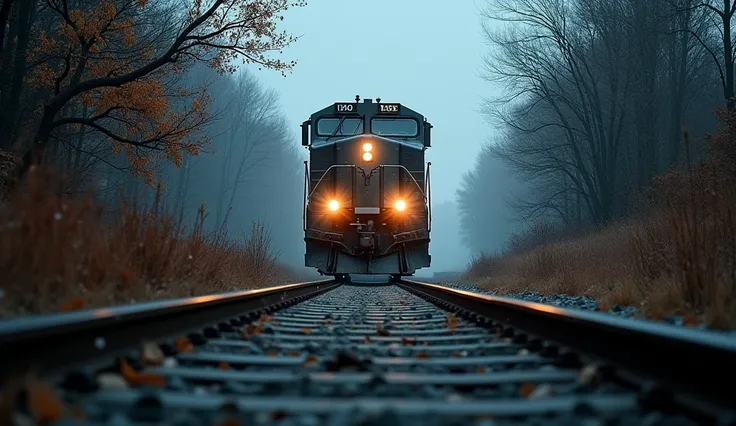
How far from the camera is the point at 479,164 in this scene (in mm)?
82688

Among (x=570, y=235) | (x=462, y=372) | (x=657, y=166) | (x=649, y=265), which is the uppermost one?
(x=657, y=166)

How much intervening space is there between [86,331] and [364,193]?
1080 centimetres

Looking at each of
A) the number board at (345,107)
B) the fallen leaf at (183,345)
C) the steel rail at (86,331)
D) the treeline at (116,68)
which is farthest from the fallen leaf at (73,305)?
the number board at (345,107)

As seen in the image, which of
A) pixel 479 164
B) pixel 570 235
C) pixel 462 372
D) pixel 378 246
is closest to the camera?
pixel 462 372

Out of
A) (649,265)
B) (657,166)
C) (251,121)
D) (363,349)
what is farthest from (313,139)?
(251,121)

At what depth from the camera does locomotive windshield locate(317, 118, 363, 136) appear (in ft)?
44.9

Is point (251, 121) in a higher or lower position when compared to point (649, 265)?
higher

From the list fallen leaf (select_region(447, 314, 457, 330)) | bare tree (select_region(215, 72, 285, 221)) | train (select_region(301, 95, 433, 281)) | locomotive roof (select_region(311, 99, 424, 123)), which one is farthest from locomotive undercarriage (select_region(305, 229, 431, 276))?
bare tree (select_region(215, 72, 285, 221))

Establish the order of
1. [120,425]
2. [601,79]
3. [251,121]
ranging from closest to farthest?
[120,425], [601,79], [251,121]

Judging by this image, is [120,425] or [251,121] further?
[251,121]

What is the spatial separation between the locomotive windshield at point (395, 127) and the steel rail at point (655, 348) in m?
10.1

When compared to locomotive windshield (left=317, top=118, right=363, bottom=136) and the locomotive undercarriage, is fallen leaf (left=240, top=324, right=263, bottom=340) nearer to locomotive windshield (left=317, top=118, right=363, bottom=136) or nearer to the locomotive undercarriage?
the locomotive undercarriage

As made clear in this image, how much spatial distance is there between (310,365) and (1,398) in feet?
4.51

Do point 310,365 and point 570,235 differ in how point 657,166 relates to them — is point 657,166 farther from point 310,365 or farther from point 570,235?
point 310,365
